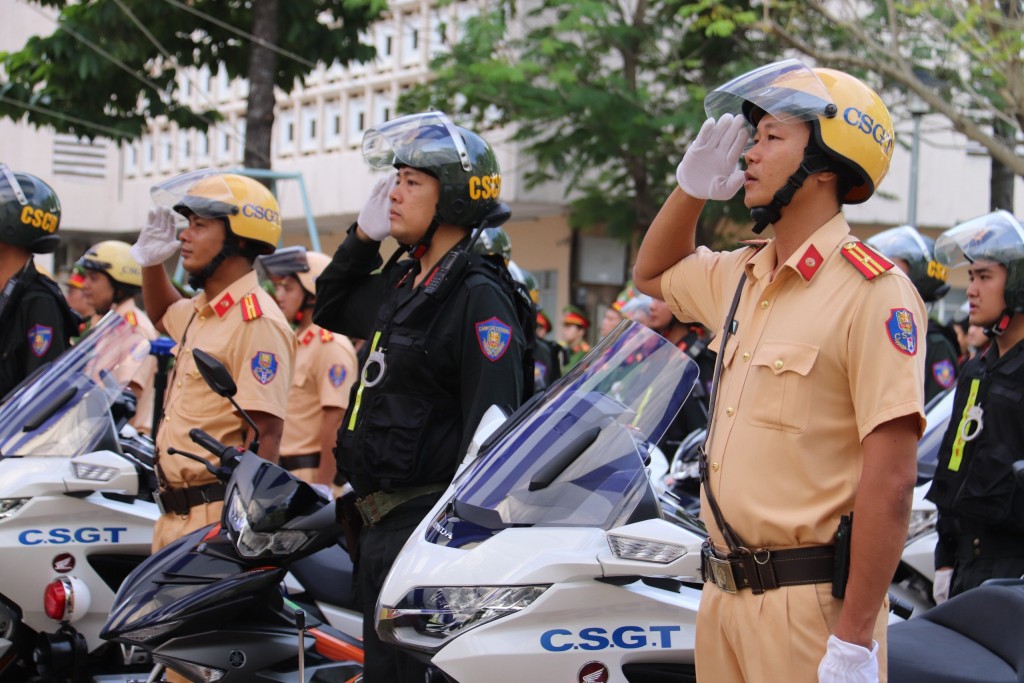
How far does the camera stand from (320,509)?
4.45m

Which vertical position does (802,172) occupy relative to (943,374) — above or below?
above

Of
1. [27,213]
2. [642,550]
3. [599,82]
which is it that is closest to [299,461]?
[27,213]

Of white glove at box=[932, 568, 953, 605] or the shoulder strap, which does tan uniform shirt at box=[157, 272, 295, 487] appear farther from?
white glove at box=[932, 568, 953, 605]

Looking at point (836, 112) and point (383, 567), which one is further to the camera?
point (383, 567)

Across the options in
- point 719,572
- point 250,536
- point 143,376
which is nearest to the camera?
point 719,572

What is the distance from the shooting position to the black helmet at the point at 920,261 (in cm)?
766

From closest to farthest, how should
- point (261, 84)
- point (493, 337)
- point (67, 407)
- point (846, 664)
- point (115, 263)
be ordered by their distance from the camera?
point (846, 664), point (493, 337), point (67, 407), point (115, 263), point (261, 84)

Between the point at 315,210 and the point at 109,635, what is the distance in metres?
22.4

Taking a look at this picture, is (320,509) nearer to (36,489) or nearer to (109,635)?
(109,635)

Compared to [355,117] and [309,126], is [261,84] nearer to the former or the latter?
[355,117]

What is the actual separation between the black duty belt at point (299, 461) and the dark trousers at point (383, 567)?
3.53 metres

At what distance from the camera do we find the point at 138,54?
12203 millimetres

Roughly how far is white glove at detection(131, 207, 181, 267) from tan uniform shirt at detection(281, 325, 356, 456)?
1.79 meters

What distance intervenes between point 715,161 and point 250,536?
6.79 feet
